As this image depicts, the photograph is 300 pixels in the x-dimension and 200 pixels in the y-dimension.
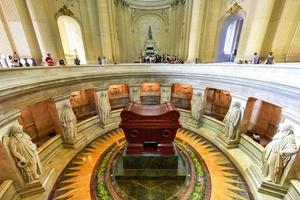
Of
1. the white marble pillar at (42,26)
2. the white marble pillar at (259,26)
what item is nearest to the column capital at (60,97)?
the white marble pillar at (42,26)

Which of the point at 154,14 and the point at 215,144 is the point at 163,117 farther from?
the point at 154,14

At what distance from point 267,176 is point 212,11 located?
40.8 ft

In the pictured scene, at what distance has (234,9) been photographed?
10633 mm

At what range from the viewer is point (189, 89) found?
1095 cm

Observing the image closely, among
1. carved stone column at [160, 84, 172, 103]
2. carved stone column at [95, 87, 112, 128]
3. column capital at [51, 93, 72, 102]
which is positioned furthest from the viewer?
carved stone column at [160, 84, 172, 103]

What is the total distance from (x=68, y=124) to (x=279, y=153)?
22.9 ft

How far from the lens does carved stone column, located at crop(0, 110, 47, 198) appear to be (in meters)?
3.33

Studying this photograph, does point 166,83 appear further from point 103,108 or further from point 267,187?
point 267,187

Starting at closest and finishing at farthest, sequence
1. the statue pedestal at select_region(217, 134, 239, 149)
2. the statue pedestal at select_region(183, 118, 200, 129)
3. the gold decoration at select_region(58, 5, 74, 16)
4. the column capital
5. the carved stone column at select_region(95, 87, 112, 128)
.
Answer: the column capital → the statue pedestal at select_region(217, 134, 239, 149) → the carved stone column at select_region(95, 87, 112, 128) → the statue pedestal at select_region(183, 118, 200, 129) → the gold decoration at select_region(58, 5, 74, 16)

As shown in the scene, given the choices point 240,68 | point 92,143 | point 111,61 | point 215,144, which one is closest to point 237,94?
point 240,68

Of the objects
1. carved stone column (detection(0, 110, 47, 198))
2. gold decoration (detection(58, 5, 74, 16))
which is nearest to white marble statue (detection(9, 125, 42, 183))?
carved stone column (detection(0, 110, 47, 198))

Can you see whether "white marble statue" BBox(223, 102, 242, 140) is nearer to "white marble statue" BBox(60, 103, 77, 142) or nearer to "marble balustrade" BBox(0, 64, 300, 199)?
"marble balustrade" BBox(0, 64, 300, 199)

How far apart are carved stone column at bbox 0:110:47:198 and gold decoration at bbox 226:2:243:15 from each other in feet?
46.7

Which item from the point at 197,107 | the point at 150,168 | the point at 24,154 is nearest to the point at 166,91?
the point at 197,107
